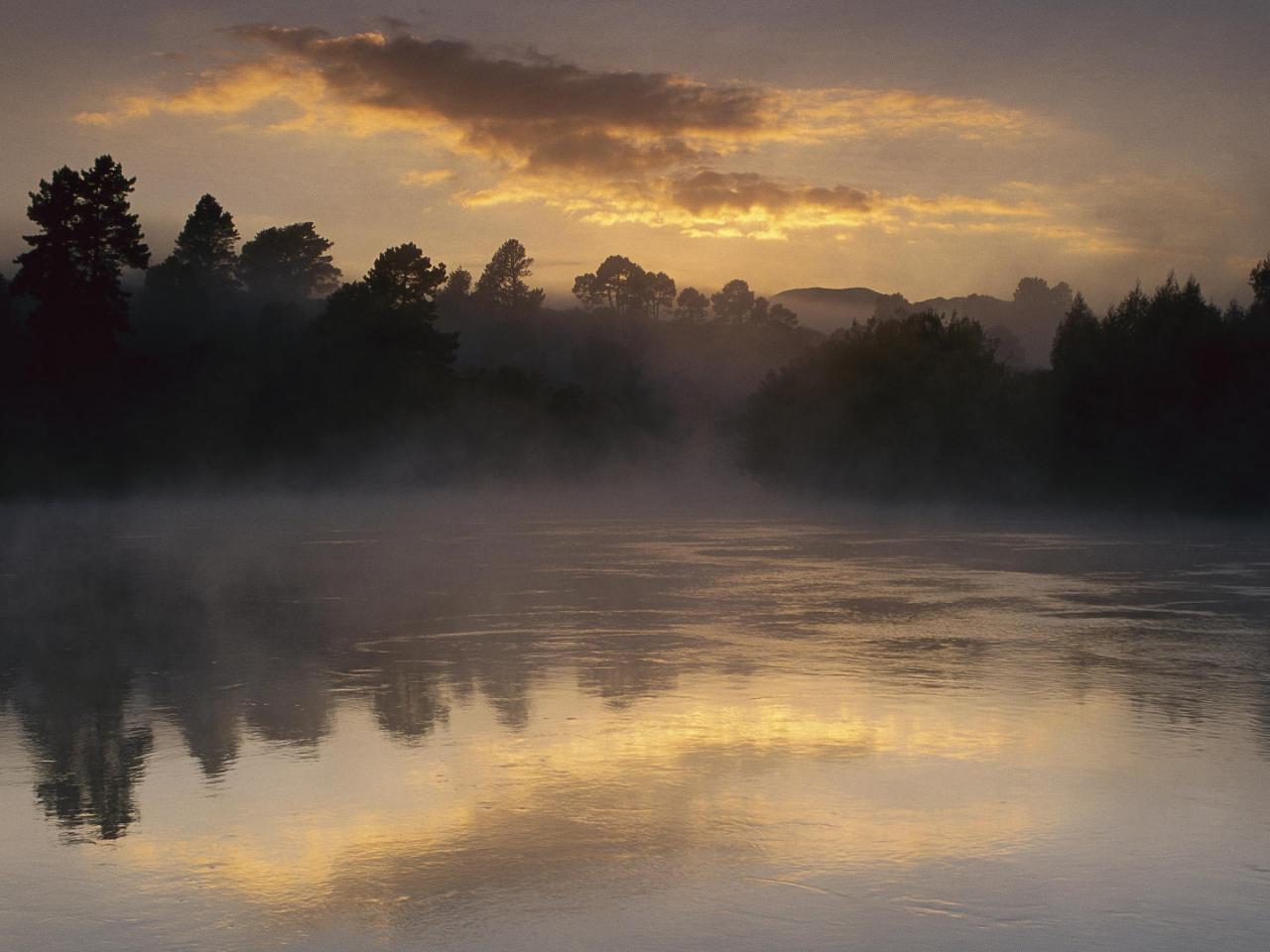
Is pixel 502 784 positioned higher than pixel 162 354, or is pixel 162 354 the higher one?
pixel 162 354

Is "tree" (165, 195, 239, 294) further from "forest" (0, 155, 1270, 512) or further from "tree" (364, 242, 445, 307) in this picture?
"tree" (364, 242, 445, 307)

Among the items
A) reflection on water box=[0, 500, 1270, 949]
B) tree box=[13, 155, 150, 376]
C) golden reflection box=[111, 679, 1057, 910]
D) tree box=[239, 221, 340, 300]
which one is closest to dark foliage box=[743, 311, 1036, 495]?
tree box=[13, 155, 150, 376]

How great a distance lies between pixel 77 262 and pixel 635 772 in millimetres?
93278

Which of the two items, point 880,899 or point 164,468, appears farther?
point 164,468

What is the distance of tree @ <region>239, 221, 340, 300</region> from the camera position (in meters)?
188

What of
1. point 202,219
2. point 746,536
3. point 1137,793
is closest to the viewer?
point 1137,793

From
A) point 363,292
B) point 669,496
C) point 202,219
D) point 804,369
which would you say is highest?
point 202,219

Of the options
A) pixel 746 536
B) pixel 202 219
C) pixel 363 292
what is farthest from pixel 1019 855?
pixel 202 219

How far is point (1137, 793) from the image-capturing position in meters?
10.2

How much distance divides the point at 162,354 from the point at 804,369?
2041 inches

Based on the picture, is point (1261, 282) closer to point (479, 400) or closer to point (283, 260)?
point (479, 400)

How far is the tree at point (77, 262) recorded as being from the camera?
3723 inches

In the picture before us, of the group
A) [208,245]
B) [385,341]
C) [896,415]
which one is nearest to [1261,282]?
[896,415]

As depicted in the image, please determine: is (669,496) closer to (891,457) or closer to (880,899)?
(891,457)
